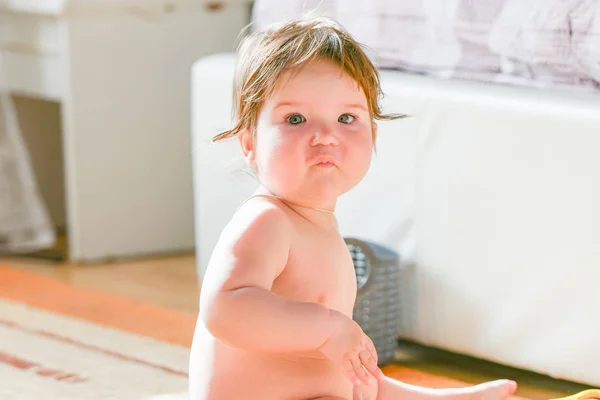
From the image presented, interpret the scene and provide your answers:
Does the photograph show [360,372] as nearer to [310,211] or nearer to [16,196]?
[310,211]

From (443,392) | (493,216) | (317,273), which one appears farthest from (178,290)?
(317,273)

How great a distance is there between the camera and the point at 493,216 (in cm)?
138


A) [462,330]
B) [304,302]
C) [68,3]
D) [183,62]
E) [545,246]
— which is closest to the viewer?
[304,302]

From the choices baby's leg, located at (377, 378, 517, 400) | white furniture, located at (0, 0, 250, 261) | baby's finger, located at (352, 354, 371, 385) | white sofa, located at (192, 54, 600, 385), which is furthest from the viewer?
white furniture, located at (0, 0, 250, 261)

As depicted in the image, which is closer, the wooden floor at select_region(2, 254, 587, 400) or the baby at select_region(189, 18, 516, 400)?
the baby at select_region(189, 18, 516, 400)

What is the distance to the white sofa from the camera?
1.30m

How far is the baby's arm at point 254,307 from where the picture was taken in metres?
0.92

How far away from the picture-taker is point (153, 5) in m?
2.03

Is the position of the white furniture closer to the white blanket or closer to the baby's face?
the white blanket

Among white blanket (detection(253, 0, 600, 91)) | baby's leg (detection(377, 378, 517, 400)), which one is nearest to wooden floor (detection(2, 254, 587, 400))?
baby's leg (detection(377, 378, 517, 400))

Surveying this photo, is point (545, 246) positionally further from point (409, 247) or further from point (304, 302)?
point (304, 302)

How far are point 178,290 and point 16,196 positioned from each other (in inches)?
17.4

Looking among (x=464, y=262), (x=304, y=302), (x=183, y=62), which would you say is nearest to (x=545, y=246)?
(x=464, y=262)

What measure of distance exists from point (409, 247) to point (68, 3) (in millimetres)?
810
